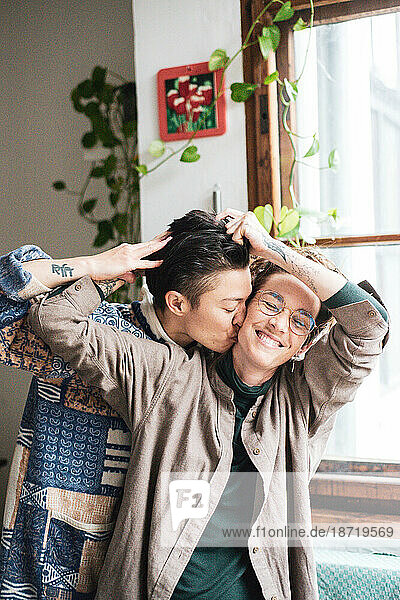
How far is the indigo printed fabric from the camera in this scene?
1.49m

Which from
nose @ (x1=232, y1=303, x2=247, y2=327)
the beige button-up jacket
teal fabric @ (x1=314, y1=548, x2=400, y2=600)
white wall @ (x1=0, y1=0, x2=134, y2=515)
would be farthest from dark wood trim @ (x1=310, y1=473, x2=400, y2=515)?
white wall @ (x1=0, y1=0, x2=134, y2=515)

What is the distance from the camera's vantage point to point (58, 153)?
3113 mm

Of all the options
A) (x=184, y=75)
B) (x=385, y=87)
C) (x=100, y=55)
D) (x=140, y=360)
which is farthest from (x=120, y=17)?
(x=140, y=360)

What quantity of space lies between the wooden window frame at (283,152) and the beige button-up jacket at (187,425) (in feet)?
2.00

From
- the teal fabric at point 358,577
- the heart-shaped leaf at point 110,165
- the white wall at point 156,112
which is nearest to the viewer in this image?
the teal fabric at point 358,577

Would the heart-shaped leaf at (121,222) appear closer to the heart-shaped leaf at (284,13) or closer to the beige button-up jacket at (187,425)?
the heart-shaped leaf at (284,13)

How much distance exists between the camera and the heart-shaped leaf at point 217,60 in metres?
2.05

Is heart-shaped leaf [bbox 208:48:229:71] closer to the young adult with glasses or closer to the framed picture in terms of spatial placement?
the framed picture

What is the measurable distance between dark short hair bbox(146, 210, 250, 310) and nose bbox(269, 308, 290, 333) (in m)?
0.13

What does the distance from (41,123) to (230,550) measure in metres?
2.32

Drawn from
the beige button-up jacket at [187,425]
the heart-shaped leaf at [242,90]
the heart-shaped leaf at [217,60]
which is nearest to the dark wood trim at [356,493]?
the beige button-up jacket at [187,425]

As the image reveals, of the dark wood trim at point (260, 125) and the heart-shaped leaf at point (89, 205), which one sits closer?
the dark wood trim at point (260, 125)

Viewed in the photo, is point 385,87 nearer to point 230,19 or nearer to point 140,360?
Answer: point 230,19

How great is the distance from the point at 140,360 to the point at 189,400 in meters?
0.14
